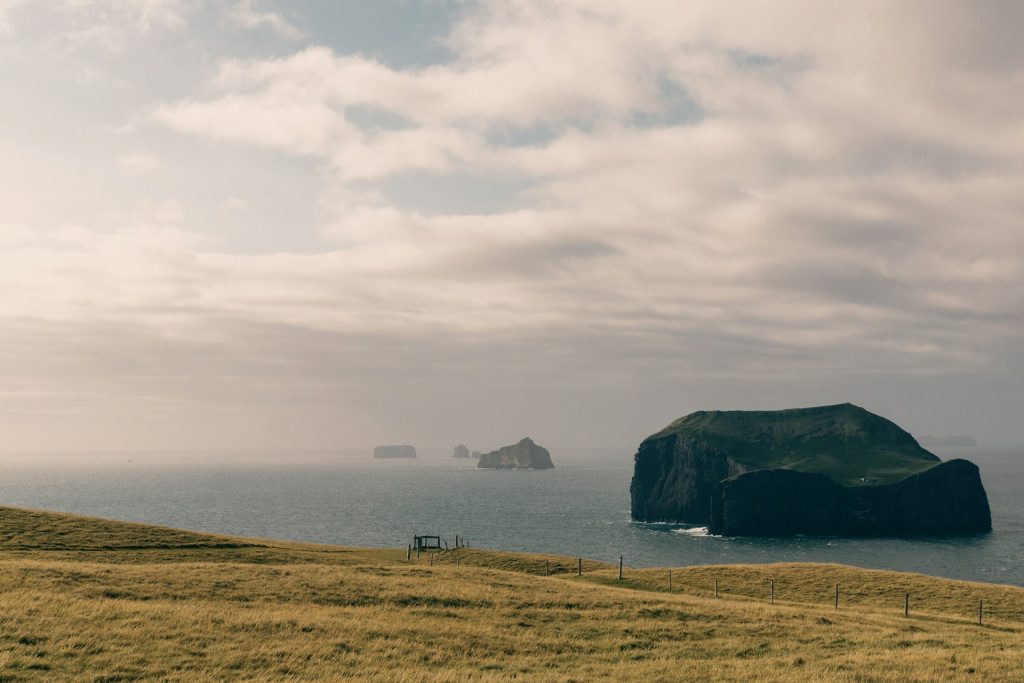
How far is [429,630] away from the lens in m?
35.7

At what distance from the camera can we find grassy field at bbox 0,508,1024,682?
93.2 feet

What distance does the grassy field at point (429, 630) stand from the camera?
2841 centimetres

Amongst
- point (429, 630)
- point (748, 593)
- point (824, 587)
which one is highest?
point (429, 630)

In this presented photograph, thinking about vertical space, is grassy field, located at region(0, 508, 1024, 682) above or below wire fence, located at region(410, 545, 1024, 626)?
above

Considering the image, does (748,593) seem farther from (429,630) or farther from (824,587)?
(429,630)

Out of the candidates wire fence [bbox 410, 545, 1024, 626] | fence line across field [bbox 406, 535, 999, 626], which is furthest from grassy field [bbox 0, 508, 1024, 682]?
fence line across field [bbox 406, 535, 999, 626]

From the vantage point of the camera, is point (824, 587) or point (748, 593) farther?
point (824, 587)

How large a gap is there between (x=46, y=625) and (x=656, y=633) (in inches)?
1137

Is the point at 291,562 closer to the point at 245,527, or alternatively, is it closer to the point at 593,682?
the point at 593,682

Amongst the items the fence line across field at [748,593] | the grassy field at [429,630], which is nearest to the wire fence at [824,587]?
the fence line across field at [748,593]

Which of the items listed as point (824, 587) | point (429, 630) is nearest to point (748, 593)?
point (824, 587)

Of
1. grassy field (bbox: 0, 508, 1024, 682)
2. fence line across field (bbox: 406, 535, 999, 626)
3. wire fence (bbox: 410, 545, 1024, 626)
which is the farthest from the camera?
wire fence (bbox: 410, 545, 1024, 626)

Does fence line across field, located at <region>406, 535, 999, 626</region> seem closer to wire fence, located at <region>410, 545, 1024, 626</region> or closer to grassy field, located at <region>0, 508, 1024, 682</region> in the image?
wire fence, located at <region>410, 545, 1024, 626</region>

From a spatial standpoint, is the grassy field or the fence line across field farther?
A: the fence line across field
